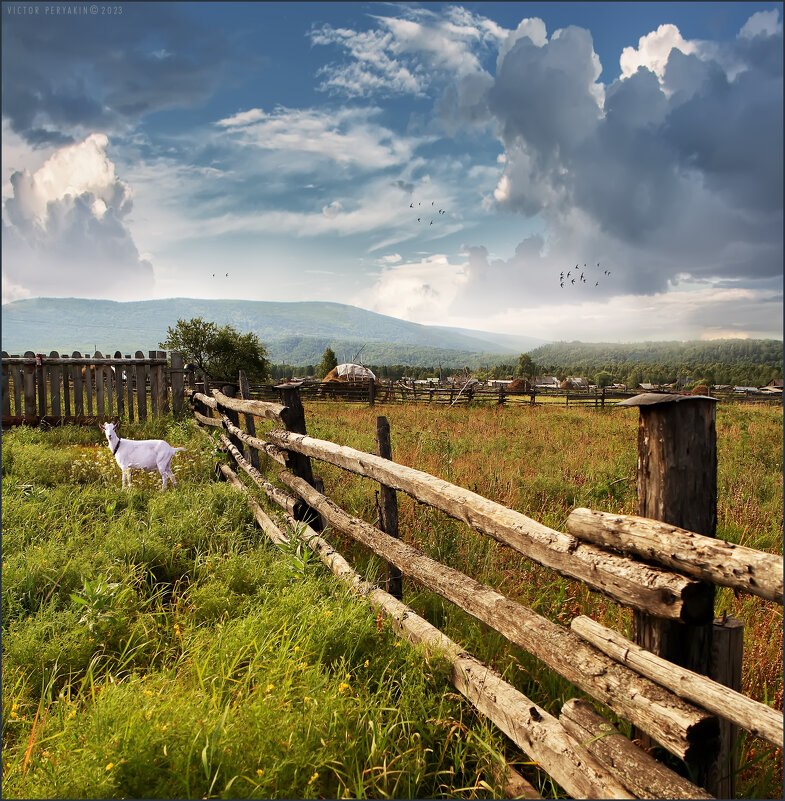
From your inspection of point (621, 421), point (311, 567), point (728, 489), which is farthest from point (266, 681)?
point (621, 421)

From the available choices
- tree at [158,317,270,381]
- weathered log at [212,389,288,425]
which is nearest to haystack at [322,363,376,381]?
tree at [158,317,270,381]

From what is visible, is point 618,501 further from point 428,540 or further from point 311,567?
point 311,567

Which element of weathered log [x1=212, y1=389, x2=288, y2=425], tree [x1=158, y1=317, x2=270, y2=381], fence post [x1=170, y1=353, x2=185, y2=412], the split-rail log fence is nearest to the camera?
the split-rail log fence

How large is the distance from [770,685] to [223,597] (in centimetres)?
361

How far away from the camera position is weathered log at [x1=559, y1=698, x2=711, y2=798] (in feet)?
5.26

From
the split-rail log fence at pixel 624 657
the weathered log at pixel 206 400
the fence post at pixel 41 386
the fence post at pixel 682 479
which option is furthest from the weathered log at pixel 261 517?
the fence post at pixel 41 386

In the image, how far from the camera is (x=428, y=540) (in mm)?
4684

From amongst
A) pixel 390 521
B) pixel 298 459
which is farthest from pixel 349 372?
pixel 390 521

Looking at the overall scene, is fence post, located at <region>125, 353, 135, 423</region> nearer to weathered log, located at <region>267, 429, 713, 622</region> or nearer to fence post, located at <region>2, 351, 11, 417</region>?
fence post, located at <region>2, 351, 11, 417</region>

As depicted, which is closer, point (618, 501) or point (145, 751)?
point (145, 751)

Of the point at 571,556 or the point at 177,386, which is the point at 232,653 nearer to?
the point at 571,556

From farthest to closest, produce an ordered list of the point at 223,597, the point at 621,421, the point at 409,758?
the point at 621,421 < the point at 223,597 < the point at 409,758

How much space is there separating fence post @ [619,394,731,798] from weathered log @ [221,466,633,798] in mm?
A: 502

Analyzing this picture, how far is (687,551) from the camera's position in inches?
64.7
